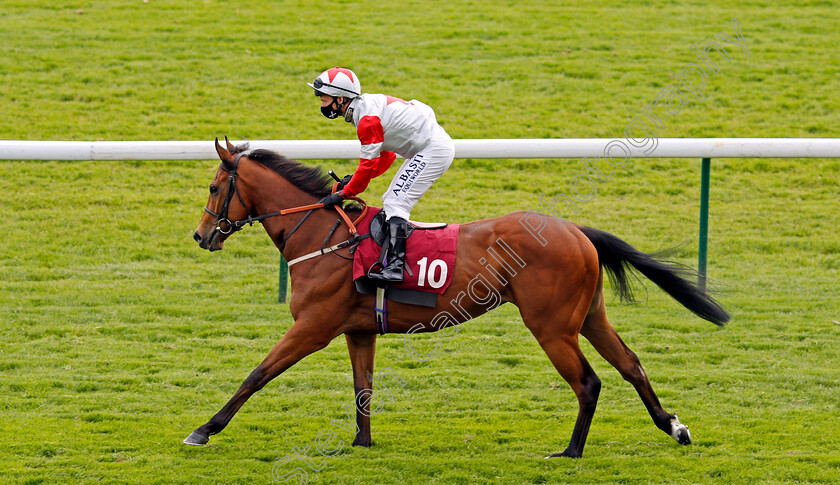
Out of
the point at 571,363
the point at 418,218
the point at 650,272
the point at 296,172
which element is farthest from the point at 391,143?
the point at 418,218

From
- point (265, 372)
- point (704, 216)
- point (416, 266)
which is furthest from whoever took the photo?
point (704, 216)

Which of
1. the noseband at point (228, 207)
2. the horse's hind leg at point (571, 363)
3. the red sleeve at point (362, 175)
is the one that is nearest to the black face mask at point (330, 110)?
the red sleeve at point (362, 175)

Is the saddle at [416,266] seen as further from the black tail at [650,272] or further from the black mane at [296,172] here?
the black tail at [650,272]

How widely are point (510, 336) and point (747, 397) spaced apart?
6.04 ft

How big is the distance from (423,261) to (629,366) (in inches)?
50.2

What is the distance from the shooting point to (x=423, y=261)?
4754mm

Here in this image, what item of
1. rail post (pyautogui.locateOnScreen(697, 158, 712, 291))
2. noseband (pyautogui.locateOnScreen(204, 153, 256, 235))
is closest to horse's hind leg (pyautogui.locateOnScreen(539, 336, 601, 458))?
noseband (pyautogui.locateOnScreen(204, 153, 256, 235))

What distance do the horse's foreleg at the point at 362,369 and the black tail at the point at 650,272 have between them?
1.36 m

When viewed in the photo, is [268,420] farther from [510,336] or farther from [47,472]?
[510,336]

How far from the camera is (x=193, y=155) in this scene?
7.10 meters

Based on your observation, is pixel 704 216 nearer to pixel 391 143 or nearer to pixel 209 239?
pixel 391 143

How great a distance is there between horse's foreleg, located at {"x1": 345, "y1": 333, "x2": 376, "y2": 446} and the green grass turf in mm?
199

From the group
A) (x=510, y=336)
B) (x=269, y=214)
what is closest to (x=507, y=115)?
(x=510, y=336)

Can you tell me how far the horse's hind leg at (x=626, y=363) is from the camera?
490cm
